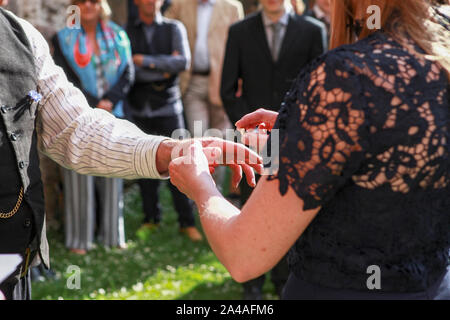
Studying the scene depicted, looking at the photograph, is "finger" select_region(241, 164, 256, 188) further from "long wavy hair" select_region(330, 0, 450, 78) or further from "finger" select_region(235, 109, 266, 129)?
"long wavy hair" select_region(330, 0, 450, 78)

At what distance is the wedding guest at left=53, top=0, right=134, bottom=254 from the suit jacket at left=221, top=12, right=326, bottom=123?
117cm

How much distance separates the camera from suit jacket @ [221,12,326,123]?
5195mm

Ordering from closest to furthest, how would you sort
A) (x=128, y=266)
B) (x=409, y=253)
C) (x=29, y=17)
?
(x=409, y=253), (x=128, y=266), (x=29, y=17)

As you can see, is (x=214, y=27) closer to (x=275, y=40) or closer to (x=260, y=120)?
(x=275, y=40)

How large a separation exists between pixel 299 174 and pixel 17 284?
1255 millimetres

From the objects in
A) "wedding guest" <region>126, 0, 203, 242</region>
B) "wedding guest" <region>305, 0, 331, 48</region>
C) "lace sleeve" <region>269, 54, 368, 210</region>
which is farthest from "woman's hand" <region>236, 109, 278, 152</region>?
"wedding guest" <region>305, 0, 331, 48</region>

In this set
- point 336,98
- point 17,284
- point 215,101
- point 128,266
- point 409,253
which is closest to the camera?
point 336,98

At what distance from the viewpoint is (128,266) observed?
5.61 metres

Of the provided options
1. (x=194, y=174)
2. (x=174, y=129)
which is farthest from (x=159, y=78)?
(x=194, y=174)

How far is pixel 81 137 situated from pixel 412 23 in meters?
1.26

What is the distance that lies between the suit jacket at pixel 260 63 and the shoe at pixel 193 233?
1586 mm

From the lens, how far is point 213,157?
7.21ft
